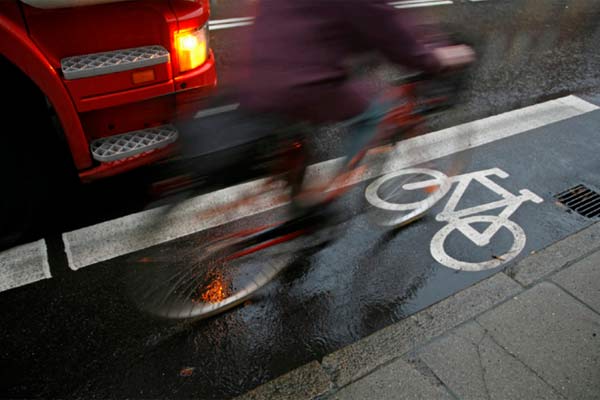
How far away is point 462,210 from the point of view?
450cm

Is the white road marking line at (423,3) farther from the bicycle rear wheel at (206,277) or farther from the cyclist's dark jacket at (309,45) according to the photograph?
the bicycle rear wheel at (206,277)

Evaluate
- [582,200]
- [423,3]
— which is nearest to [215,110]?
[582,200]

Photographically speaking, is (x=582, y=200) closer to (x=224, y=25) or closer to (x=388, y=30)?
(x=388, y=30)

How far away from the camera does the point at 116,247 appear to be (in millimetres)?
3939

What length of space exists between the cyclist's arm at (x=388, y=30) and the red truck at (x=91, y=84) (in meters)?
1.26

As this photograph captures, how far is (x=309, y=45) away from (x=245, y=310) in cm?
184

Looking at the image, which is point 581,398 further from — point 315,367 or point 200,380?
point 200,380

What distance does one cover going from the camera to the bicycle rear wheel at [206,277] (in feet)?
11.5

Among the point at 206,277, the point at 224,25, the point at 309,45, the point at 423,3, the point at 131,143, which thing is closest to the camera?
the point at 309,45

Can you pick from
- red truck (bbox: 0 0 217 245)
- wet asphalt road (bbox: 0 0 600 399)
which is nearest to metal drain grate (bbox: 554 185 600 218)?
wet asphalt road (bbox: 0 0 600 399)

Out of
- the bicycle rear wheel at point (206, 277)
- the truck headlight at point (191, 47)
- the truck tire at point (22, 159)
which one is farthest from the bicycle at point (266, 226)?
the truck tire at point (22, 159)

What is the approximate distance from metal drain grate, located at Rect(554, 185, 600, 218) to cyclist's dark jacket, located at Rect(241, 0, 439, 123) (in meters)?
2.57

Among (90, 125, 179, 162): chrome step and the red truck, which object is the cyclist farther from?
(90, 125, 179, 162): chrome step

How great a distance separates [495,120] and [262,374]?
14.7ft
